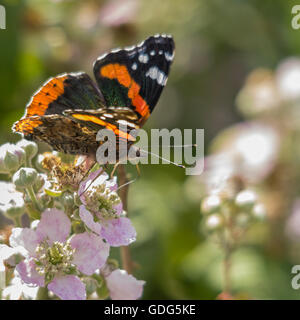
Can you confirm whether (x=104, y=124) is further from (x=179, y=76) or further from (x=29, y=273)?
(x=179, y=76)

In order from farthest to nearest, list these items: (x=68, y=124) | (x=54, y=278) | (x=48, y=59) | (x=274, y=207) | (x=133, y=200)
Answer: (x=48, y=59)
(x=133, y=200)
(x=274, y=207)
(x=68, y=124)
(x=54, y=278)


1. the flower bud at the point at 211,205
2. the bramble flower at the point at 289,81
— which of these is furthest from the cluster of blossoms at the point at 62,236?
the bramble flower at the point at 289,81

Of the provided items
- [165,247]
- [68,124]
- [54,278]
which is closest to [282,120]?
[165,247]

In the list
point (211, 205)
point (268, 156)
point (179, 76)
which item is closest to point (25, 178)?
point (211, 205)

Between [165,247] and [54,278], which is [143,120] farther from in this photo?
[165,247]

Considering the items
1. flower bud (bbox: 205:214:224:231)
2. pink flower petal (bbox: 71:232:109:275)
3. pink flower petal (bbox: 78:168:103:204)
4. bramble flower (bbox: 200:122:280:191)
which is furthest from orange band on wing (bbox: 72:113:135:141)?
bramble flower (bbox: 200:122:280:191)

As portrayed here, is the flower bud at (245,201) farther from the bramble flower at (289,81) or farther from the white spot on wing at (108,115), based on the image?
the bramble flower at (289,81)
